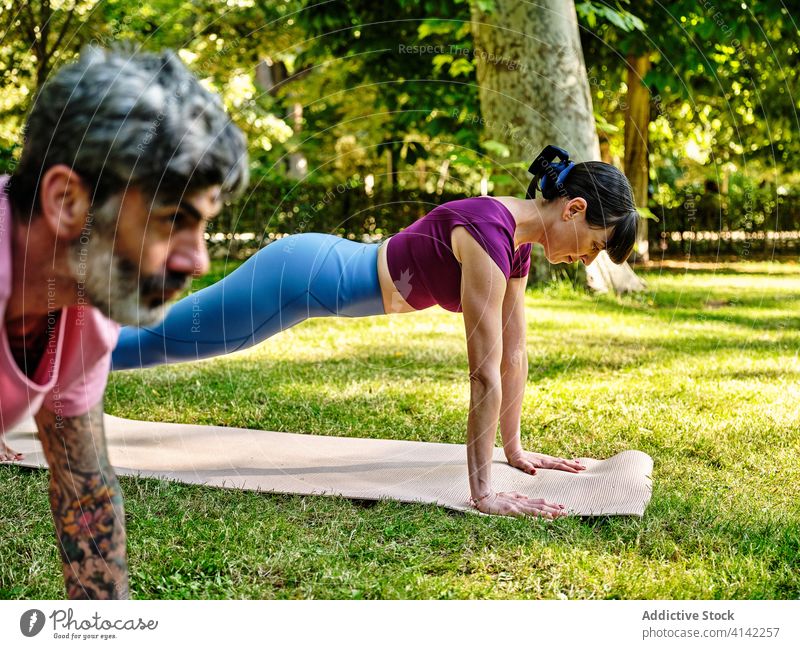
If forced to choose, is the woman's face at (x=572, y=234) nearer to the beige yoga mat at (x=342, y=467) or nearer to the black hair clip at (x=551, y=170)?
the black hair clip at (x=551, y=170)

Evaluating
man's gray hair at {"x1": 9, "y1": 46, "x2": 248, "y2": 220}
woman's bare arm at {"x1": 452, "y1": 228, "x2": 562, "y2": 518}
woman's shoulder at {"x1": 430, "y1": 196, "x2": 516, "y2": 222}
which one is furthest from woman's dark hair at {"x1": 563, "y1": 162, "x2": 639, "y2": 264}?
man's gray hair at {"x1": 9, "y1": 46, "x2": 248, "y2": 220}

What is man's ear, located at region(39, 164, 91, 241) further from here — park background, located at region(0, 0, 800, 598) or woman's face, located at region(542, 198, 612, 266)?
woman's face, located at region(542, 198, 612, 266)

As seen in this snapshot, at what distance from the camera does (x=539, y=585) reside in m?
2.47

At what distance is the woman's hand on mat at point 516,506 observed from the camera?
9.73 ft

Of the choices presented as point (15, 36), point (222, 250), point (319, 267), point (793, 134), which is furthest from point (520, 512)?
point (793, 134)

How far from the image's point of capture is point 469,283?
2902 mm

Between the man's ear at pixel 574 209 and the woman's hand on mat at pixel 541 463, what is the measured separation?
110 centimetres

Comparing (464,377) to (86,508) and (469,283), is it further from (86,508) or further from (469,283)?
(86,508)

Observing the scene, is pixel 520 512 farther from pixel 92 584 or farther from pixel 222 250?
pixel 222 250

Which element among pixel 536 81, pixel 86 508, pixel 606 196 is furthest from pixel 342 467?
pixel 536 81

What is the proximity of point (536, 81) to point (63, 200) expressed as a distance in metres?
4.18

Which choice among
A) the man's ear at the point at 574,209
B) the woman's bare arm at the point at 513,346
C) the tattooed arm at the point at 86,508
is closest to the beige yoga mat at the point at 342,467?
the woman's bare arm at the point at 513,346

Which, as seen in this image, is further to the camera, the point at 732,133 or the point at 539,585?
the point at 732,133

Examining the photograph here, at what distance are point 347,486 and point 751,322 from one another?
4898 mm
